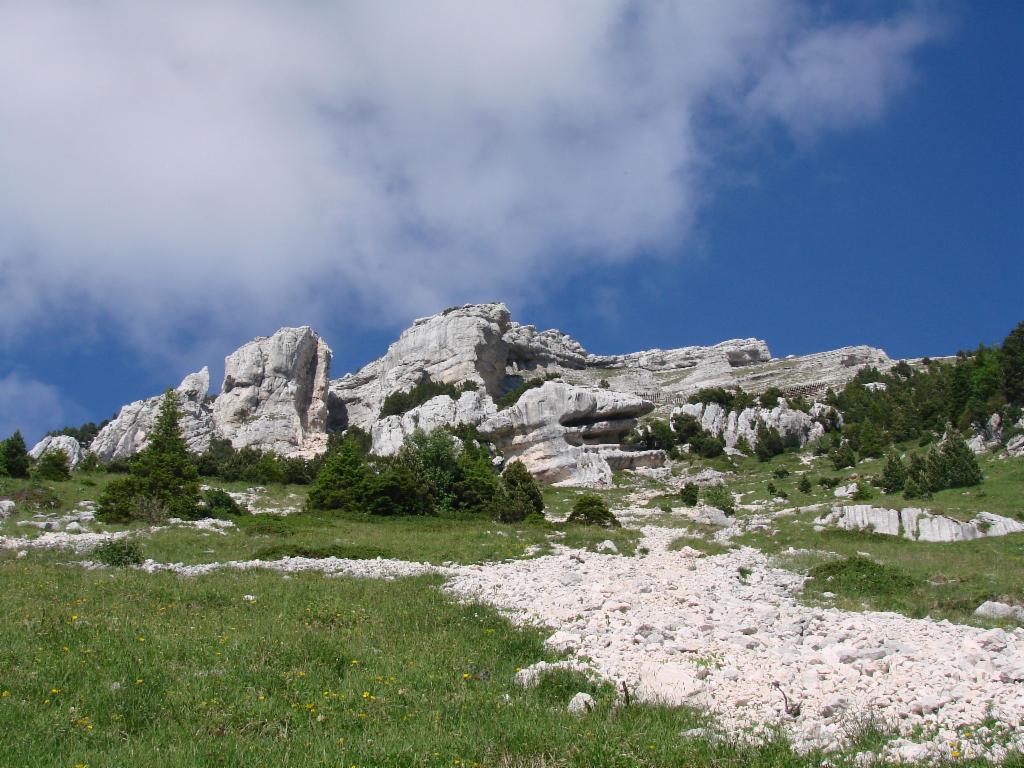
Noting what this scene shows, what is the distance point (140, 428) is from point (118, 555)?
330 ft

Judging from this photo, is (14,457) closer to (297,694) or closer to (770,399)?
(297,694)

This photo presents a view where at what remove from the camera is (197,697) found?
7844 mm

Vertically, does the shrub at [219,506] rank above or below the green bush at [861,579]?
above

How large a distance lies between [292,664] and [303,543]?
15.2 metres

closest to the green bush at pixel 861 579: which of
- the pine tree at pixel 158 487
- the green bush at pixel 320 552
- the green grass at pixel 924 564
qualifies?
the green grass at pixel 924 564

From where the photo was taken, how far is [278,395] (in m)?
114

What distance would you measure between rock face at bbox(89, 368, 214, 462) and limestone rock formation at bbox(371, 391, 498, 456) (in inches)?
1166

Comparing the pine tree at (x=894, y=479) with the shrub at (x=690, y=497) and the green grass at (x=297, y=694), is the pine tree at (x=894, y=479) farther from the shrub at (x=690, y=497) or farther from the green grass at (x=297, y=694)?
the green grass at (x=297, y=694)

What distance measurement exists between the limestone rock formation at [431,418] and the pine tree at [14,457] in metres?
40.6

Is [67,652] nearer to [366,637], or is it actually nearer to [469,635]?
[366,637]

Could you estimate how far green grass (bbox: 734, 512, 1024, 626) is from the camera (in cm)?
1434

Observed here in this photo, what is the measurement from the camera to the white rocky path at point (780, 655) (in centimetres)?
715

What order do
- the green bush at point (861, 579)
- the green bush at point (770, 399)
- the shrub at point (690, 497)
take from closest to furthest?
the green bush at point (861, 579) < the shrub at point (690, 497) < the green bush at point (770, 399)

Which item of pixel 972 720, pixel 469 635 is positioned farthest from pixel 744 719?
pixel 469 635
